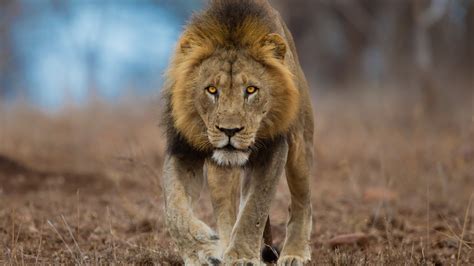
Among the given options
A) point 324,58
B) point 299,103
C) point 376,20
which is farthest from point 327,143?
point 324,58

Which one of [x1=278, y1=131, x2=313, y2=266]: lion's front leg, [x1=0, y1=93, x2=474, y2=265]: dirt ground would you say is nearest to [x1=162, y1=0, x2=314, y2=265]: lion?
[x1=278, y1=131, x2=313, y2=266]: lion's front leg

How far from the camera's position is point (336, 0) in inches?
1087

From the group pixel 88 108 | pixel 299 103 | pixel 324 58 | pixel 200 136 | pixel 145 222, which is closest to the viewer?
pixel 200 136

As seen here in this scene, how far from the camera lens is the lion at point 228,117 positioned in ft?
14.9

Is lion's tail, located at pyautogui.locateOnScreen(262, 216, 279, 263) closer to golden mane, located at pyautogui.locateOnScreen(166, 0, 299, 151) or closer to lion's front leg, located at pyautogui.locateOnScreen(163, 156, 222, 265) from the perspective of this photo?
lion's front leg, located at pyautogui.locateOnScreen(163, 156, 222, 265)

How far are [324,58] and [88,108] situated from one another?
1839 cm

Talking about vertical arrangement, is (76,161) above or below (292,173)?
below

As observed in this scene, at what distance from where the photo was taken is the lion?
4.54 m

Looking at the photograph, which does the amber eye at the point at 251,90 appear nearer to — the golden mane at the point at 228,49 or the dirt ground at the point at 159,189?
the golden mane at the point at 228,49

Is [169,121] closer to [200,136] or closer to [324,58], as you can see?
[200,136]

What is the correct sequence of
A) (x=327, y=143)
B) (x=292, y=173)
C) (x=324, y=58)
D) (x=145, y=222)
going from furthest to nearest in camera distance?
1. (x=324, y=58)
2. (x=327, y=143)
3. (x=145, y=222)
4. (x=292, y=173)

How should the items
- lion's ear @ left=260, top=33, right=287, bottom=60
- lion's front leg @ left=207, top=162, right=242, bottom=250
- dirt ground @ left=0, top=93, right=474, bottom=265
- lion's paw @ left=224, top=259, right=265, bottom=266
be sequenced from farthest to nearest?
dirt ground @ left=0, top=93, right=474, bottom=265
lion's front leg @ left=207, top=162, right=242, bottom=250
lion's ear @ left=260, top=33, right=287, bottom=60
lion's paw @ left=224, top=259, right=265, bottom=266

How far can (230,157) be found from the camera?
15.1 ft

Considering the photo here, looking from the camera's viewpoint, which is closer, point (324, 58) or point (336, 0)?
point (336, 0)
